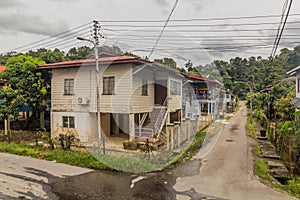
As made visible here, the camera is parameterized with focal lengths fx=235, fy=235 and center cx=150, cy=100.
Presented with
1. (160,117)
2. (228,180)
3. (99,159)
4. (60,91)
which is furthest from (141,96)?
(228,180)

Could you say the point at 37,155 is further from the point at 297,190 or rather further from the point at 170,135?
the point at 297,190

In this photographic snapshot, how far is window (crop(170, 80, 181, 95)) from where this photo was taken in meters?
16.6

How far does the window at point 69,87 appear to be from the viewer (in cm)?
1444

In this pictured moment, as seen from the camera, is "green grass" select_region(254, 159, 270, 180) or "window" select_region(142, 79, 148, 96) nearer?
"green grass" select_region(254, 159, 270, 180)

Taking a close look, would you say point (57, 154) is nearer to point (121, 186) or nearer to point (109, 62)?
point (121, 186)

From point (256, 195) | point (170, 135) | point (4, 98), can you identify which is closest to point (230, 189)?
point (256, 195)

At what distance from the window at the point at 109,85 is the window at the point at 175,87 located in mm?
4686

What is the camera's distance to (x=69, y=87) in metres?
14.5

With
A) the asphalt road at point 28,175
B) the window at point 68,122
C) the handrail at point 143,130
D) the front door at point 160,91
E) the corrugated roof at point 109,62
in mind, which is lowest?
the asphalt road at point 28,175

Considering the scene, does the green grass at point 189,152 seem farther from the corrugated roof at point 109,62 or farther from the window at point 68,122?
the window at point 68,122

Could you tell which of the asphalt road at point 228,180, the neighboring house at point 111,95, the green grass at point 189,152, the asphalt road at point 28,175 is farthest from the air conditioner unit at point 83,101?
the asphalt road at point 228,180

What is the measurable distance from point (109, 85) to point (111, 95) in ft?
2.01

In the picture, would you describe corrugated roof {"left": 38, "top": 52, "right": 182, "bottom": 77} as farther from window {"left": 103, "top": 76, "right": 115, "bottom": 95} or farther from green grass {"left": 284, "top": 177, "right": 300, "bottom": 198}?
green grass {"left": 284, "top": 177, "right": 300, "bottom": 198}

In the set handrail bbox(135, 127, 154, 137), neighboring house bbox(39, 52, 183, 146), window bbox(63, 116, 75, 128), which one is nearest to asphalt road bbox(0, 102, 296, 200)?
handrail bbox(135, 127, 154, 137)
